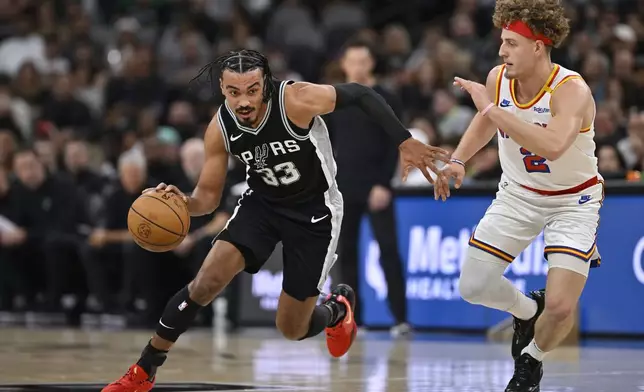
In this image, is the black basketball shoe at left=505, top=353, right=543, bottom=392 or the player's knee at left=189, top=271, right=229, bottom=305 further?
the player's knee at left=189, top=271, right=229, bottom=305

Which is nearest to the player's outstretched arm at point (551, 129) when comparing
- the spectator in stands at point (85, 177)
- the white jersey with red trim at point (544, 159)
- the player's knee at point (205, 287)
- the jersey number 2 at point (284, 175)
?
the white jersey with red trim at point (544, 159)

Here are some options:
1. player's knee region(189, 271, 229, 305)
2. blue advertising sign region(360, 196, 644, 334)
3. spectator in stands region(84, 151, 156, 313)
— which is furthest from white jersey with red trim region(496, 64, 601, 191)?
spectator in stands region(84, 151, 156, 313)

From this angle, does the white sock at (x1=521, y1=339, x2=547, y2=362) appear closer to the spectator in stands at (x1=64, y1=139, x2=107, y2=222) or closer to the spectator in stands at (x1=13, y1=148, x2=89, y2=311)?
the spectator in stands at (x1=13, y1=148, x2=89, y2=311)

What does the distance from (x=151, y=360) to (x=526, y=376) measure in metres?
1.90

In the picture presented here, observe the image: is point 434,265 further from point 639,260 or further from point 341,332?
point 341,332

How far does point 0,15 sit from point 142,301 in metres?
8.56

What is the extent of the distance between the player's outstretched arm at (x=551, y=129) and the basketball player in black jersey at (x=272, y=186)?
413mm

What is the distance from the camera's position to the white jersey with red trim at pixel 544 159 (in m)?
6.39

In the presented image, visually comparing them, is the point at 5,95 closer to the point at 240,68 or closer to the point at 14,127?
the point at 14,127

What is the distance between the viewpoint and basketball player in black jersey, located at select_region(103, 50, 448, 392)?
6465 mm

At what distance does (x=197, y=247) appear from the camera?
41.1 feet

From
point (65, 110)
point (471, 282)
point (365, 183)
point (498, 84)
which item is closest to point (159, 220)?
point (471, 282)

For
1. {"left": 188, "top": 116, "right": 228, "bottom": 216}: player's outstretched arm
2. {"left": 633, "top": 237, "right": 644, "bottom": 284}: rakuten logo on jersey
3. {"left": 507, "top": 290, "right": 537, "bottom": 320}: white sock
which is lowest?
{"left": 507, "top": 290, "right": 537, "bottom": 320}: white sock

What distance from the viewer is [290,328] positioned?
7.22m
